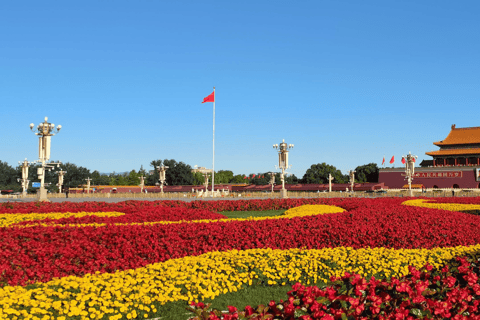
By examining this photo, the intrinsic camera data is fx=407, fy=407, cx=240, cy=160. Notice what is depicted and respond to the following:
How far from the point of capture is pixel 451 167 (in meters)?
51.9

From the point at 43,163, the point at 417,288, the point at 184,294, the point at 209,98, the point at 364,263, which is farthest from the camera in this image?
the point at 209,98

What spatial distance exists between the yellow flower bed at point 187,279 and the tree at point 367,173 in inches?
2609

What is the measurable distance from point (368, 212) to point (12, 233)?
785 cm

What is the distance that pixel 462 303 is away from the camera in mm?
3105

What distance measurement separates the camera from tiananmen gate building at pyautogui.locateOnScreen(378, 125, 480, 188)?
168 ft

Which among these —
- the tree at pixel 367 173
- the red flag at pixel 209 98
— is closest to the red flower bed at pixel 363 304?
the red flag at pixel 209 98

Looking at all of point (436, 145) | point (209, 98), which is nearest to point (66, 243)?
point (209, 98)

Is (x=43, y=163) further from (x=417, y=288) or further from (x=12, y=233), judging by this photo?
(x=417, y=288)

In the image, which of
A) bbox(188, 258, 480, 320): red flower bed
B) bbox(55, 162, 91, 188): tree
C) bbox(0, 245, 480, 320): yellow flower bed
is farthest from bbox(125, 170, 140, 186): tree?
bbox(188, 258, 480, 320): red flower bed

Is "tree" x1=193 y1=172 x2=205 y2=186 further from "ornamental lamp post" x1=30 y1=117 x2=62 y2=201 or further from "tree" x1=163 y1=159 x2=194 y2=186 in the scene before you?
"ornamental lamp post" x1=30 y1=117 x2=62 y2=201

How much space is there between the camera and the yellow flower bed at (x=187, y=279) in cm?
416

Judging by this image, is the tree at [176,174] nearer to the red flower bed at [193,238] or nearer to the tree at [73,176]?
the tree at [73,176]

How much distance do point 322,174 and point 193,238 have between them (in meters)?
65.1

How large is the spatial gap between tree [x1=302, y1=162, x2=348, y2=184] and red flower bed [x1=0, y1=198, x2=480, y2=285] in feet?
200
